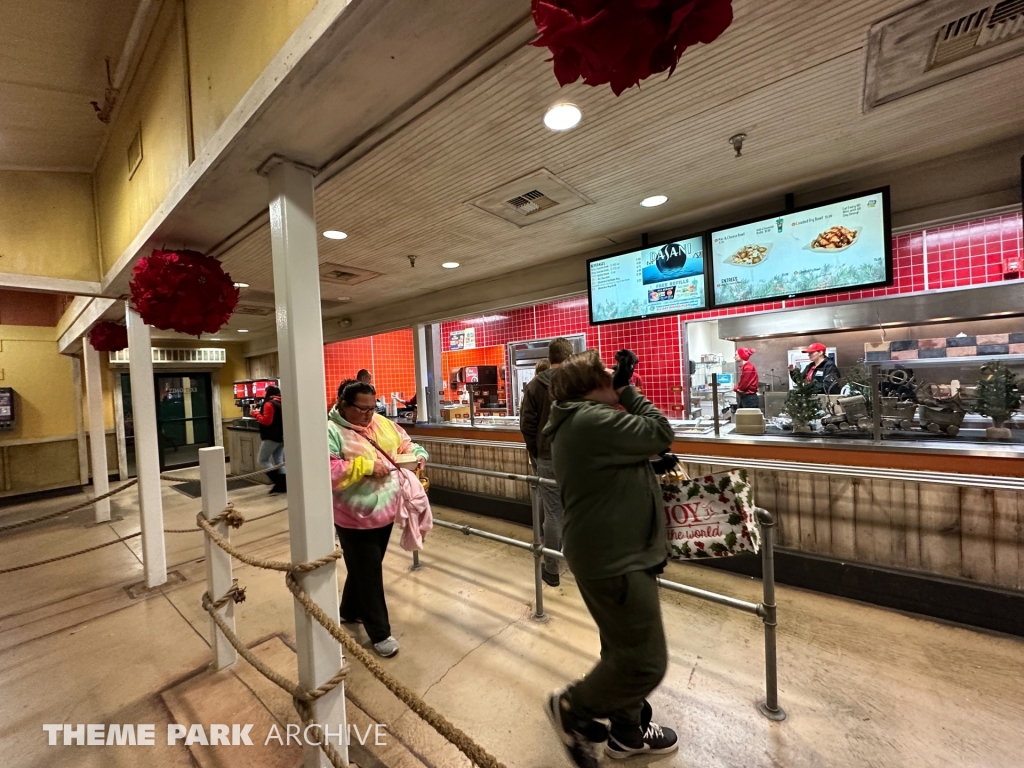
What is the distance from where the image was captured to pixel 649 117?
6.67ft

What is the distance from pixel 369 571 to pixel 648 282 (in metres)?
3.07

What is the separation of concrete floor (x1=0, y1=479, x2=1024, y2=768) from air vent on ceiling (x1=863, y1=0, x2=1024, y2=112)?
287cm

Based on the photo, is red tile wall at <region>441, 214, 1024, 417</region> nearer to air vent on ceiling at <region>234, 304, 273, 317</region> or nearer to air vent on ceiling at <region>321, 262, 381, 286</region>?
air vent on ceiling at <region>321, 262, 381, 286</region>

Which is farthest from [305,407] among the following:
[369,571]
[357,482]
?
[369,571]

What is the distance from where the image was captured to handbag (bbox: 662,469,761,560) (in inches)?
63.4

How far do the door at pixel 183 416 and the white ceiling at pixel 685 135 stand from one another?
812cm

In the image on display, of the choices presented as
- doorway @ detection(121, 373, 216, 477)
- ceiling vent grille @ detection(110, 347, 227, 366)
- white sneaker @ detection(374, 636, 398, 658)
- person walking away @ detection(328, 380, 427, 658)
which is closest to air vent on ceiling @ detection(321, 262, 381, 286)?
person walking away @ detection(328, 380, 427, 658)

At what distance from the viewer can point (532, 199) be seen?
2.97 m

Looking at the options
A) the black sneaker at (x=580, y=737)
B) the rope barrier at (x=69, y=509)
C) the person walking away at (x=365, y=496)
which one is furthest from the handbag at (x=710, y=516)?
the rope barrier at (x=69, y=509)

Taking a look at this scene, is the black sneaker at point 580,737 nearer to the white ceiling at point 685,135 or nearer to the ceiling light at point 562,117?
the white ceiling at point 685,135

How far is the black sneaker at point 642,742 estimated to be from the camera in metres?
1.65

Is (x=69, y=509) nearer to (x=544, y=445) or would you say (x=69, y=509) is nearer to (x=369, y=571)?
(x=369, y=571)

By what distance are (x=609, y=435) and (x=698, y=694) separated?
155 centimetres

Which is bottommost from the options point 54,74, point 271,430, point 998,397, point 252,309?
point 271,430
